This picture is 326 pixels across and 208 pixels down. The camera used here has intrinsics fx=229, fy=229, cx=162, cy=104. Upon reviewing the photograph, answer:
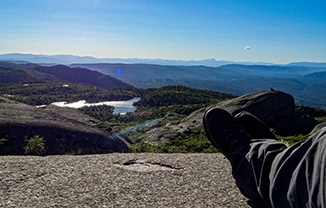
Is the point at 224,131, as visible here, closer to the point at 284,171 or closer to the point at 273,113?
the point at 284,171

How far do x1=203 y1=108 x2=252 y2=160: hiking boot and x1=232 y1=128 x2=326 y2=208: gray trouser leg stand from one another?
352 millimetres

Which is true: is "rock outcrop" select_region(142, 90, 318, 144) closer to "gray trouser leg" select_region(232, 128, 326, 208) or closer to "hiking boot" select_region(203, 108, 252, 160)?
"hiking boot" select_region(203, 108, 252, 160)

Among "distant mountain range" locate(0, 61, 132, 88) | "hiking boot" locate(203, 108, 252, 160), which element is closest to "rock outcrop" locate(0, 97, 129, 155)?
"hiking boot" locate(203, 108, 252, 160)

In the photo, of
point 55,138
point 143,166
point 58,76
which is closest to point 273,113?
point 143,166

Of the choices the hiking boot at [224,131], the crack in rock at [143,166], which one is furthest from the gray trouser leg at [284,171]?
the crack in rock at [143,166]

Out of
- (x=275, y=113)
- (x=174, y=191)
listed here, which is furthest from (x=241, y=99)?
(x=174, y=191)

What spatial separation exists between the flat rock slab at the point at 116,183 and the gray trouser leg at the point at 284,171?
2.64ft

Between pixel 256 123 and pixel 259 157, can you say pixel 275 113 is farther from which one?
pixel 259 157

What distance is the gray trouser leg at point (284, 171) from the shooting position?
1.96 metres

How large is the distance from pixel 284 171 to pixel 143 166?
3.29 m

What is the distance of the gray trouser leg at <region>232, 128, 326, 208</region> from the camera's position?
1964 mm

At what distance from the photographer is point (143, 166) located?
5.12 metres

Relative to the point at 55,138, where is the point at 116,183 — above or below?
above

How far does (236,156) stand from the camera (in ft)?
11.1
